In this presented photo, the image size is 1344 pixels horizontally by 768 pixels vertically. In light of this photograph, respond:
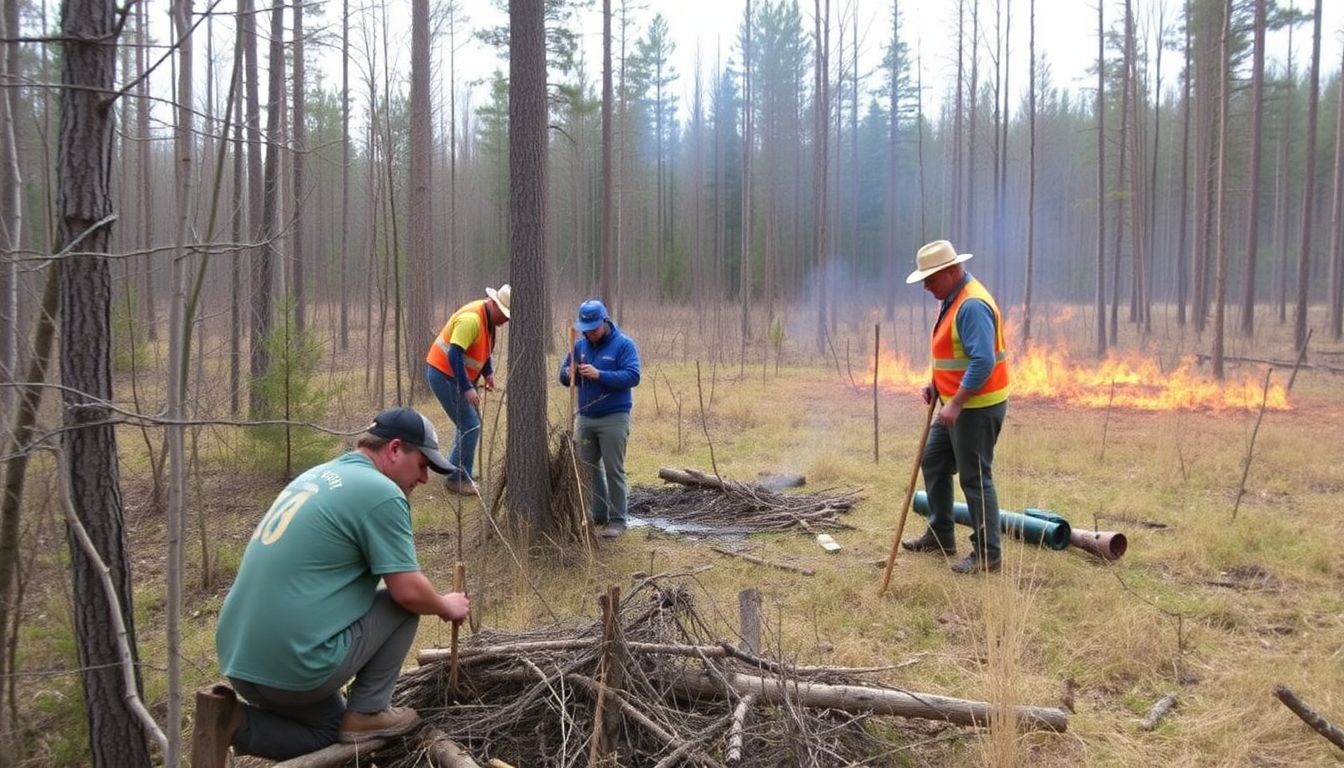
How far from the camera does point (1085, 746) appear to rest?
11.5ft

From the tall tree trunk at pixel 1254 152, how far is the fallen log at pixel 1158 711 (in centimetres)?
1782

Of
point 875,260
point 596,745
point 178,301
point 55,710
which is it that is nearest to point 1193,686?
point 596,745

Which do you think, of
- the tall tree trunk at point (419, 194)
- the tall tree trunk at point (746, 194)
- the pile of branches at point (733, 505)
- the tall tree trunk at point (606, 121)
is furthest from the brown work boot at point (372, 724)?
the tall tree trunk at point (746, 194)

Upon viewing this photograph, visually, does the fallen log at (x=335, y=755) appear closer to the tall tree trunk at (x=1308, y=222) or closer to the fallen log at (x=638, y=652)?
the fallen log at (x=638, y=652)

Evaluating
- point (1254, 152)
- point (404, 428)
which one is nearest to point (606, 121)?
point (1254, 152)

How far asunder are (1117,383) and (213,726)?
15.6 m

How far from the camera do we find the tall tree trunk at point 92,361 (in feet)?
9.66

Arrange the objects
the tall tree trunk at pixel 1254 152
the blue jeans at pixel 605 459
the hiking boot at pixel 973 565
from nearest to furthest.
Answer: the hiking boot at pixel 973 565
the blue jeans at pixel 605 459
the tall tree trunk at pixel 1254 152

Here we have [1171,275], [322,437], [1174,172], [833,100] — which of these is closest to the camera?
[322,437]

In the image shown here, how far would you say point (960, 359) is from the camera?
546 cm

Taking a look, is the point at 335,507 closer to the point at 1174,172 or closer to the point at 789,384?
the point at 789,384

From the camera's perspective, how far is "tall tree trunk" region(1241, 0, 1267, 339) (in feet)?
55.4

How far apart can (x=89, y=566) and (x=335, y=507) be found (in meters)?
1.04

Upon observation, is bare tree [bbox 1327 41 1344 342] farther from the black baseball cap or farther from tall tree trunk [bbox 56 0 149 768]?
tall tree trunk [bbox 56 0 149 768]
